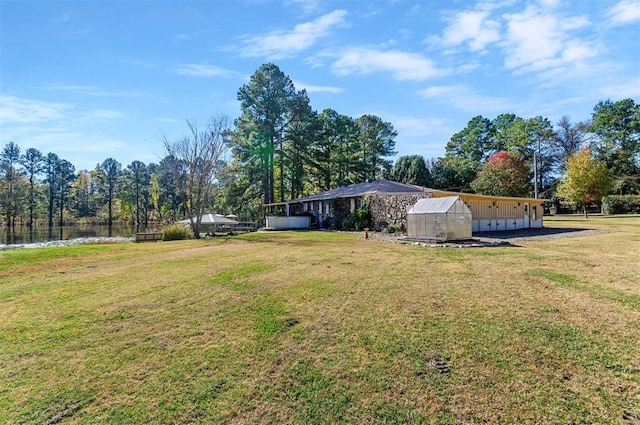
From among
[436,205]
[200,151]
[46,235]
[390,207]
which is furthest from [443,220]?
[46,235]

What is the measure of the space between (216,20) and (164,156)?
19085 mm

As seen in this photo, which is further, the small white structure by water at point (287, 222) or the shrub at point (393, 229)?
the small white structure by water at point (287, 222)

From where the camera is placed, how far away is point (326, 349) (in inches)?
158

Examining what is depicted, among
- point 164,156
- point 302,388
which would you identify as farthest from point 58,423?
point 164,156

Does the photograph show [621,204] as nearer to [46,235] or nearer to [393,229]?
[393,229]

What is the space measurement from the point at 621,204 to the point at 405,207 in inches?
1355

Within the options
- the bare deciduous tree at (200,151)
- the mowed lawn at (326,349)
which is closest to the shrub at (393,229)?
the mowed lawn at (326,349)

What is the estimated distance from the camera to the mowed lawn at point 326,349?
300 centimetres

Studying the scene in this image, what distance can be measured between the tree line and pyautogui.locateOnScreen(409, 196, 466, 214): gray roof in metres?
15.0

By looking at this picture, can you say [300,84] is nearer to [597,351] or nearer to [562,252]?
[562,252]

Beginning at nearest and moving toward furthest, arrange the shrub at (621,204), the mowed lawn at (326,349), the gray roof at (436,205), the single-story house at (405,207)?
the mowed lawn at (326,349)
the gray roof at (436,205)
the single-story house at (405,207)
the shrub at (621,204)

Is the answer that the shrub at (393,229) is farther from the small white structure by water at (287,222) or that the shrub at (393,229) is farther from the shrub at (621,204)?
the shrub at (621,204)

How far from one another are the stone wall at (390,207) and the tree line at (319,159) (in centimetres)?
1196

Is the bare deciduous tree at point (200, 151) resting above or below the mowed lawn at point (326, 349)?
above
